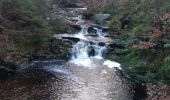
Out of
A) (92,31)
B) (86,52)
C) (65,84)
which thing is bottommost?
(65,84)

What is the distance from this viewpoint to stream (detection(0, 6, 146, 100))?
23.1 meters

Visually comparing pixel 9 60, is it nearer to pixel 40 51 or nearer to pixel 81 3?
pixel 40 51

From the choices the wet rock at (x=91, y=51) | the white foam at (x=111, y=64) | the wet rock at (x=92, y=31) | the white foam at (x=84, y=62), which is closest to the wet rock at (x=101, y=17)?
the wet rock at (x=92, y=31)

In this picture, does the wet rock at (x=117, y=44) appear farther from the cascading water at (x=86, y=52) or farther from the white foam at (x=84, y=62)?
the white foam at (x=84, y=62)

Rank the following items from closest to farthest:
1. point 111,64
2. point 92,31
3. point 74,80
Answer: point 74,80, point 111,64, point 92,31

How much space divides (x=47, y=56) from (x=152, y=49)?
31.0ft

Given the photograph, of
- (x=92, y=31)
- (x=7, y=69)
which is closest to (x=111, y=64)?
(x=7, y=69)

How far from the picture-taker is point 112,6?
49156mm

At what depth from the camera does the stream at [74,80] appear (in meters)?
23.1

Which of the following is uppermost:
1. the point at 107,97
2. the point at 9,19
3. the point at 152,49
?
the point at 9,19

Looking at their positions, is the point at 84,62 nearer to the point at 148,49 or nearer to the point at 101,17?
the point at 148,49

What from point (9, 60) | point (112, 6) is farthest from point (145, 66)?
point (112, 6)

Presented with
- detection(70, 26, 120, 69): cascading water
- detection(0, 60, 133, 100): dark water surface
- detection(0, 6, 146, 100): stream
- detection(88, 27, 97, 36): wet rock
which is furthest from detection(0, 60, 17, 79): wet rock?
detection(88, 27, 97, 36): wet rock

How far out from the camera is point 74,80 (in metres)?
26.2
